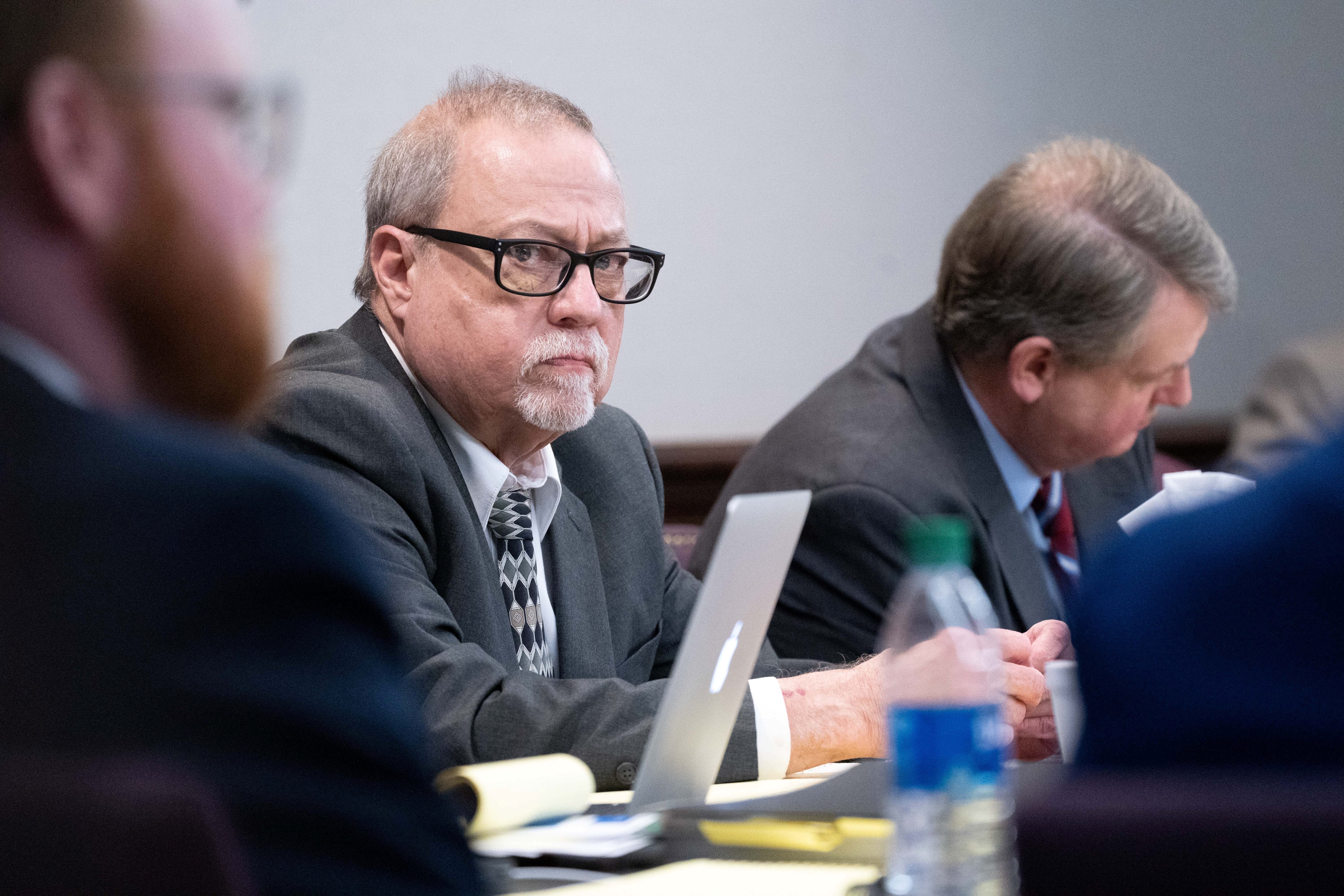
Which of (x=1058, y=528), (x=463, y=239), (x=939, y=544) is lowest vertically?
(x=1058, y=528)

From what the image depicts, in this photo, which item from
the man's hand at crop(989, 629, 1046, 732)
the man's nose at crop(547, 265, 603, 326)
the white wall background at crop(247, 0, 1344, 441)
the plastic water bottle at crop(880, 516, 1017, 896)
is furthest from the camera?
the white wall background at crop(247, 0, 1344, 441)

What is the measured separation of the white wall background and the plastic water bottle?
8.29ft

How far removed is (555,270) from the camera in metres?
1.89

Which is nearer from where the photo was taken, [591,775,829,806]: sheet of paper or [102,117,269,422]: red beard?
[102,117,269,422]: red beard

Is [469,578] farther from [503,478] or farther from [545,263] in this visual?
[545,263]

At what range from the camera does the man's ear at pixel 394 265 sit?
1.90 meters

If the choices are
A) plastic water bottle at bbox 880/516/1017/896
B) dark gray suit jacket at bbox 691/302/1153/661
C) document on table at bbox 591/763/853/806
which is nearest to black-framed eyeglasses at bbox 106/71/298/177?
plastic water bottle at bbox 880/516/1017/896

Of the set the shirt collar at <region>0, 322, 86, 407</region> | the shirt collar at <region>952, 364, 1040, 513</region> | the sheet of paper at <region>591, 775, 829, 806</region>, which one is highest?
the shirt collar at <region>0, 322, 86, 407</region>

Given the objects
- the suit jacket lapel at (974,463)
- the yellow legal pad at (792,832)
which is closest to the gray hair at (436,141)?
the suit jacket lapel at (974,463)

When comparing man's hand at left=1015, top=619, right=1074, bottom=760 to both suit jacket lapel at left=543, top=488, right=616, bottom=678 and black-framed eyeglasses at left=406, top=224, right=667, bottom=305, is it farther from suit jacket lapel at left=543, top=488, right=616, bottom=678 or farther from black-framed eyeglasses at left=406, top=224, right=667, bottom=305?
black-framed eyeglasses at left=406, top=224, right=667, bottom=305

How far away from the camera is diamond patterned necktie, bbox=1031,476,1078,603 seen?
93.5 inches

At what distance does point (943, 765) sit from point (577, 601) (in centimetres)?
111

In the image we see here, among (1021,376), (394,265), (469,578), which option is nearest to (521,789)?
(469,578)

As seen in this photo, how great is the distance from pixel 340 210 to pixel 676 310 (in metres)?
0.88
